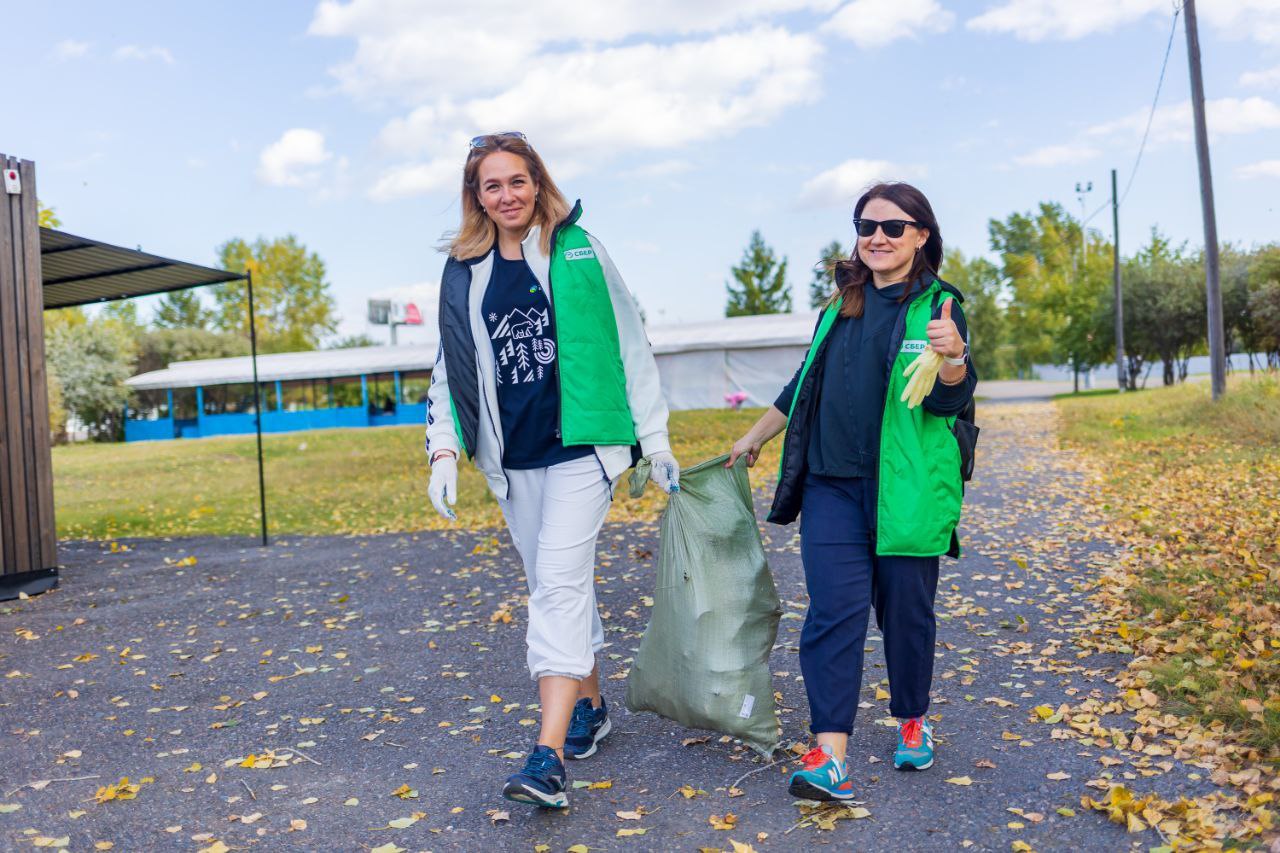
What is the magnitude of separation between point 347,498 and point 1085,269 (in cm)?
4041

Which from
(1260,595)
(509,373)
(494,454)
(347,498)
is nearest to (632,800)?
(494,454)

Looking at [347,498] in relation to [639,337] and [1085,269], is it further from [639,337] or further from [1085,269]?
[1085,269]

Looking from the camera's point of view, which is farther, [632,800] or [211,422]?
[211,422]

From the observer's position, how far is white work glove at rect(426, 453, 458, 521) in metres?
3.40

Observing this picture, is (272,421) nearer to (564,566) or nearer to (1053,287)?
(1053,287)

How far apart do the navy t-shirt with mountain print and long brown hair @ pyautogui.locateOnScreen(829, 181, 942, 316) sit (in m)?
0.95

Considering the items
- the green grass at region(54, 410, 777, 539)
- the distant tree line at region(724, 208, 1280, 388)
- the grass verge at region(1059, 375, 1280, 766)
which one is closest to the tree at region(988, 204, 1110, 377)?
the distant tree line at region(724, 208, 1280, 388)

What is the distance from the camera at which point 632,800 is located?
11.1 feet

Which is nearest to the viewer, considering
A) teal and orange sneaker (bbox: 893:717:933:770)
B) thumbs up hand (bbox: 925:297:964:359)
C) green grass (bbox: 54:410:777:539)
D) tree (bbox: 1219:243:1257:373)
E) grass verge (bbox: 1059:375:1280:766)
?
thumbs up hand (bbox: 925:297:964:359)

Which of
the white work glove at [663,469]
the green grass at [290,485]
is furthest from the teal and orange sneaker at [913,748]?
the green grass at [290,485]

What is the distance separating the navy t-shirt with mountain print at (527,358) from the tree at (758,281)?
246ft

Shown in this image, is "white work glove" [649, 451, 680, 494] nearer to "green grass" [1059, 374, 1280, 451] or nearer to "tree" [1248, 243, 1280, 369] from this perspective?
"green grass" [1059, 374, 1280, 451]

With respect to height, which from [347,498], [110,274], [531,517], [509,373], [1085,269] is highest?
[1085,269]

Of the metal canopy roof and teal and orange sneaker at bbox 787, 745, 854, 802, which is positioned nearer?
teal and orange sneaker at bbox 787, 745, 854, 802
